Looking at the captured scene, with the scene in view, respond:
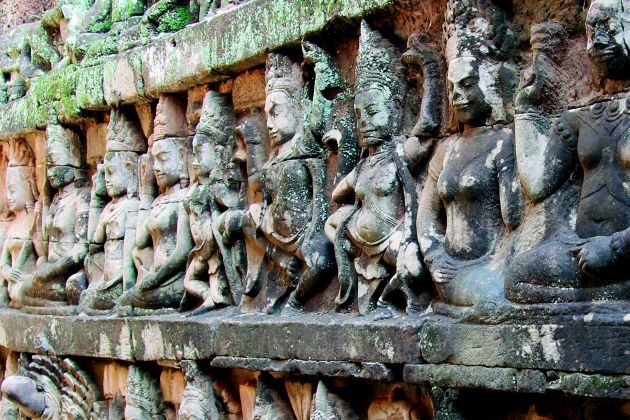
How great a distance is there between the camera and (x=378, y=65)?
225 inches

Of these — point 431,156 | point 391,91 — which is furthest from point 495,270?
point 391,91

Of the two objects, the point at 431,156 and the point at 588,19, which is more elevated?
the point at 588,19

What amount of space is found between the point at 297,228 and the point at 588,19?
7.49 ft

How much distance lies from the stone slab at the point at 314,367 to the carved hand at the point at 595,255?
1291mm

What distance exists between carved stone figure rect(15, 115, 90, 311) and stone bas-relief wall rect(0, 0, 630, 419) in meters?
0.02

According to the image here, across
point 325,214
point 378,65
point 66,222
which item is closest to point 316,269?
point 325,214

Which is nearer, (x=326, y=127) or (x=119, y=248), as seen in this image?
(x=326, y=127)

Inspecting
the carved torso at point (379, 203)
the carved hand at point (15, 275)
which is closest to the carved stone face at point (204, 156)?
the carved torso at point (379, 203)

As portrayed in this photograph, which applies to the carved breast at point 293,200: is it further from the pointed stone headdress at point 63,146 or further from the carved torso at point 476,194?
the pointed stone headdress at point 63,146

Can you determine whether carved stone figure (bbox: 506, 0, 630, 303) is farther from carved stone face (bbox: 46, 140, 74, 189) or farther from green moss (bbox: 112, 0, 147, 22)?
carved stone face (bbox: 46, 140, 74, 189)

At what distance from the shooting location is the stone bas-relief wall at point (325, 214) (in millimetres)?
4465

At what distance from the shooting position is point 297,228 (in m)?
6.13

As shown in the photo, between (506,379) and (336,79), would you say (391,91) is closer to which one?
(336,79)

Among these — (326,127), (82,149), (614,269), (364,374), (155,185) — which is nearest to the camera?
(614,269)
